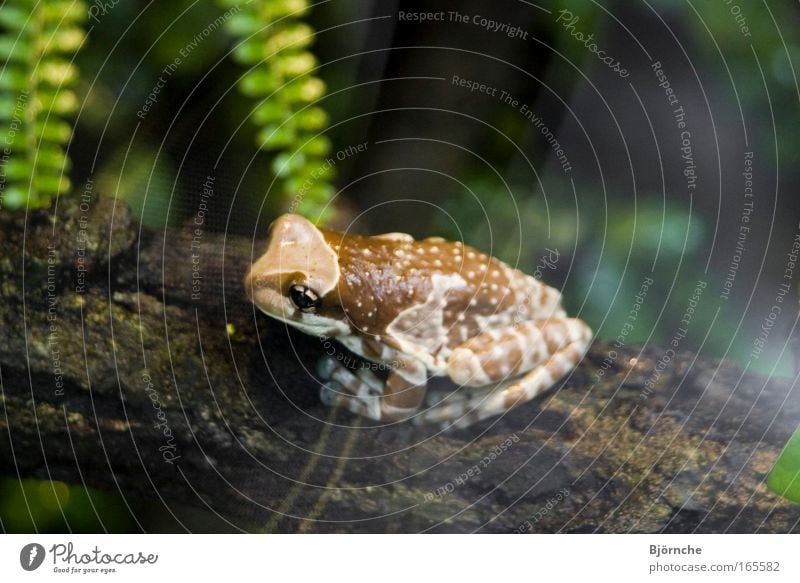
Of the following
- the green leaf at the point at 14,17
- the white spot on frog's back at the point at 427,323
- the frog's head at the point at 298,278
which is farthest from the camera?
the white spot on frog's back at the point at 427,323

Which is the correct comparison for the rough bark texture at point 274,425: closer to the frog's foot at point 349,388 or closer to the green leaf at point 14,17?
the frog's foot at point 349,388

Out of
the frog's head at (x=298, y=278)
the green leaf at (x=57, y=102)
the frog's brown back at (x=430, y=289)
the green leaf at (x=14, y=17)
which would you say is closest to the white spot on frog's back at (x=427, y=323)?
the frog's brown back at (x=430, y=289)

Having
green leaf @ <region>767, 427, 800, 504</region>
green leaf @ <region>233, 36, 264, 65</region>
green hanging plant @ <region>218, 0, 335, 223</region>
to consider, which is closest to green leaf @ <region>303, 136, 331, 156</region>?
green hanging plant @ <region>218, 0, 335, 223</region>

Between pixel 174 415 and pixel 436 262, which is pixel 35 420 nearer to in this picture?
pixel 174 415

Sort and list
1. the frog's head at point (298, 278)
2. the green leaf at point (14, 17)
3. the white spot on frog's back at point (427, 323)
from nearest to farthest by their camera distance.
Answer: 1. the green leaf at point (14, 17)
2. the frog's head at point (298, 278)
3. the white spot on frog's back at point (427, 323)

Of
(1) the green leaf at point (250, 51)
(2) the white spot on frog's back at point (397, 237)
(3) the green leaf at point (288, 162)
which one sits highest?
(1) the green leaf at point (250, 51)
